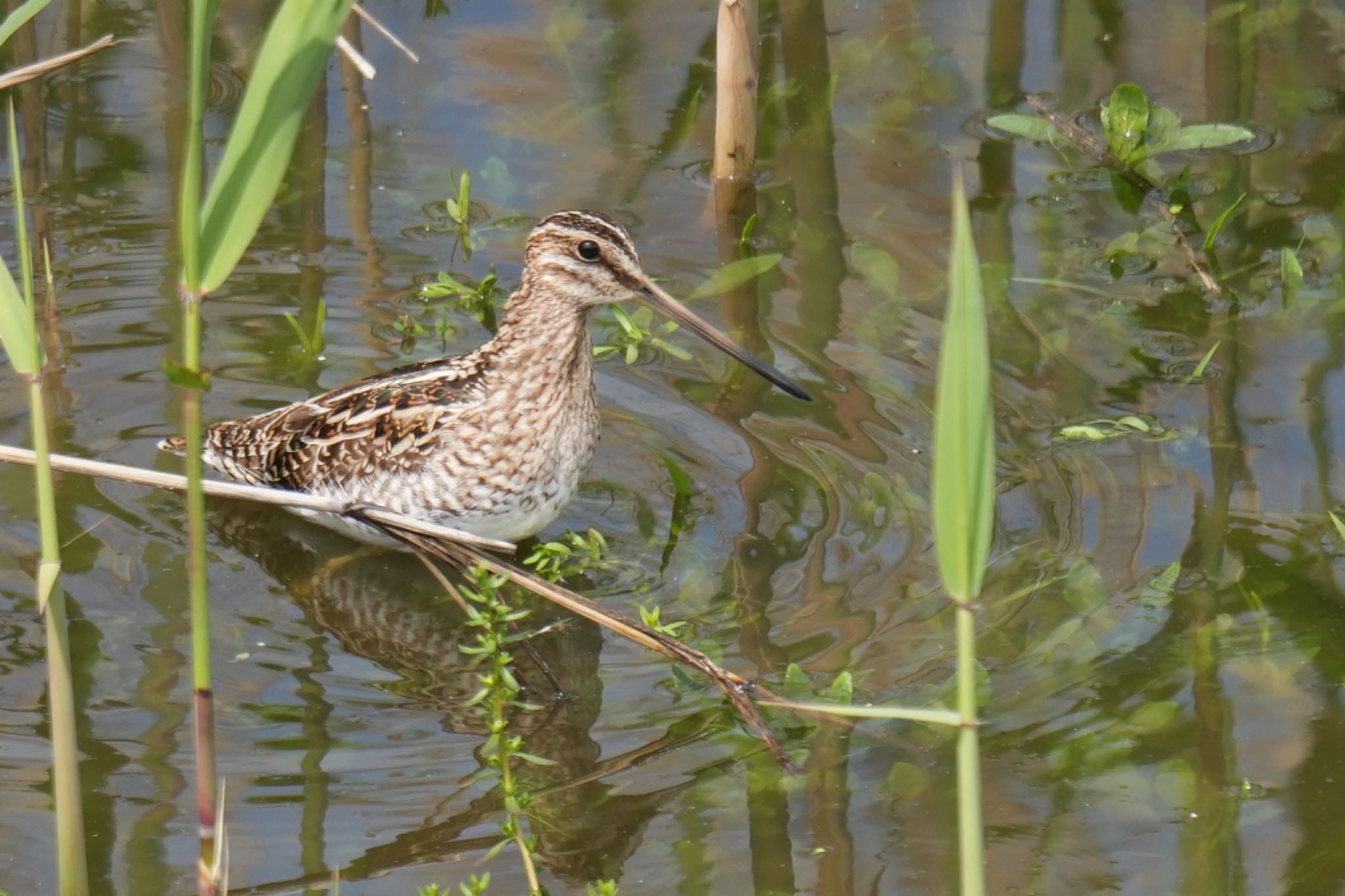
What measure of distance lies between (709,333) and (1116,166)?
7.25 feet

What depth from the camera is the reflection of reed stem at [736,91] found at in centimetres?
635

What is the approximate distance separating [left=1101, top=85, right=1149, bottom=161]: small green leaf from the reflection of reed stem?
4.34ft

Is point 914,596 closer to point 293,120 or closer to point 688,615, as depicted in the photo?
point 688,615

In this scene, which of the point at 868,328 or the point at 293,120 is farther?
the point at 868,328

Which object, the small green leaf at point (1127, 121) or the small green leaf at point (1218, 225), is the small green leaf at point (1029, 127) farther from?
the small green leaf at point (1218, 225)

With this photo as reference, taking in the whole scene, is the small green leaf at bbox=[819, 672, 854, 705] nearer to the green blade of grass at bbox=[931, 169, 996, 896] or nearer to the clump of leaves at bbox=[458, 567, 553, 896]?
the clump of leaves at bbox=[458, 567, 553, 896]

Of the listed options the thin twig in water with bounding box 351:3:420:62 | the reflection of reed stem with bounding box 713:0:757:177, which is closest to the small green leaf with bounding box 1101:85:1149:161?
the reflection of reed stem with bounding box 713:0:757:177

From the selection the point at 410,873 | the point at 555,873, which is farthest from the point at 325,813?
the point at 555,873

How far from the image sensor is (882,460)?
530 cm

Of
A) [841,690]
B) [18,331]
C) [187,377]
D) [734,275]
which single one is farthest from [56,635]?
[734,275]

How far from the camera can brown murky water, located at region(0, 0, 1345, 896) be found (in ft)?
12.8

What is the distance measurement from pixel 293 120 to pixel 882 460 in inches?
123

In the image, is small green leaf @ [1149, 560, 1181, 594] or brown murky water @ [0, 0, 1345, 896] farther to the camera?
small green leaf @ [1149, 560, 1181, 594]

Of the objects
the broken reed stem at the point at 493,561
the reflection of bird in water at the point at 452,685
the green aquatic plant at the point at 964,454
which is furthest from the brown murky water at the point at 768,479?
the green aquatic plant at the point at 964,454
